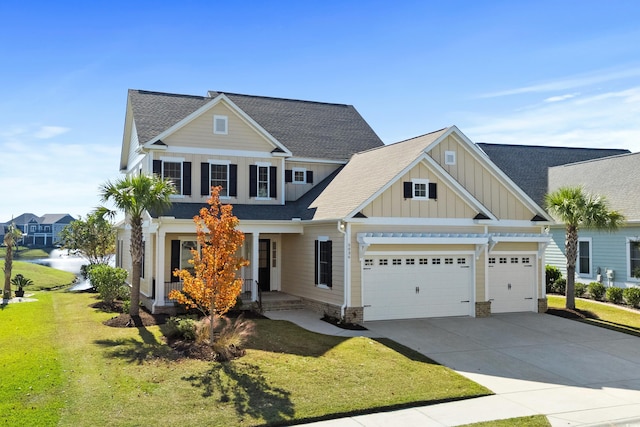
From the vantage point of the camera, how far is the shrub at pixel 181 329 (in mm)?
13766

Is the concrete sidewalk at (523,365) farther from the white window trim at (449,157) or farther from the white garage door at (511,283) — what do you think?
the white window trim at (449,157)

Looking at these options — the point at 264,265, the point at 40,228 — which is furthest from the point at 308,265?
the point at 40,228

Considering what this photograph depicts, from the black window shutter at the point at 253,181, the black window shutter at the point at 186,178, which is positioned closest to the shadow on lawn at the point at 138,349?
the black window shutter at the point at 186,178

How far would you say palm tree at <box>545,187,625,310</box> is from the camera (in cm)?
2015

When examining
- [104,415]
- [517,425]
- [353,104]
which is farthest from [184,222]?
[353,104]

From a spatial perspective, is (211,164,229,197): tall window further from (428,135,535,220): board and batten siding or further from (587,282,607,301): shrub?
(587,282,607,301): shrub

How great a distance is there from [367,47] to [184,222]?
8768mm

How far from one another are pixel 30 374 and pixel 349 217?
9.97 m

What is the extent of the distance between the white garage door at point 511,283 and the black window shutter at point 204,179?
11602mm

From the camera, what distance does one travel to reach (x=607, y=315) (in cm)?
1984

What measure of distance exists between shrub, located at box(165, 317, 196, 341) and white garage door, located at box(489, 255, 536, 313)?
11534 mm

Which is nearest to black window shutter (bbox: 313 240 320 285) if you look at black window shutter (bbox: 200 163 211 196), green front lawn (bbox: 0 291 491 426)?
green front lawn (bbox: 0 291 491 426)

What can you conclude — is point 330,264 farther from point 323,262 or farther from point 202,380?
point 202,380


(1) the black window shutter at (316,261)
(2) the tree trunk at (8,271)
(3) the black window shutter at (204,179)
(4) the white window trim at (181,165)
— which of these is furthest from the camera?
(2) the tree trunk at (8,271)
